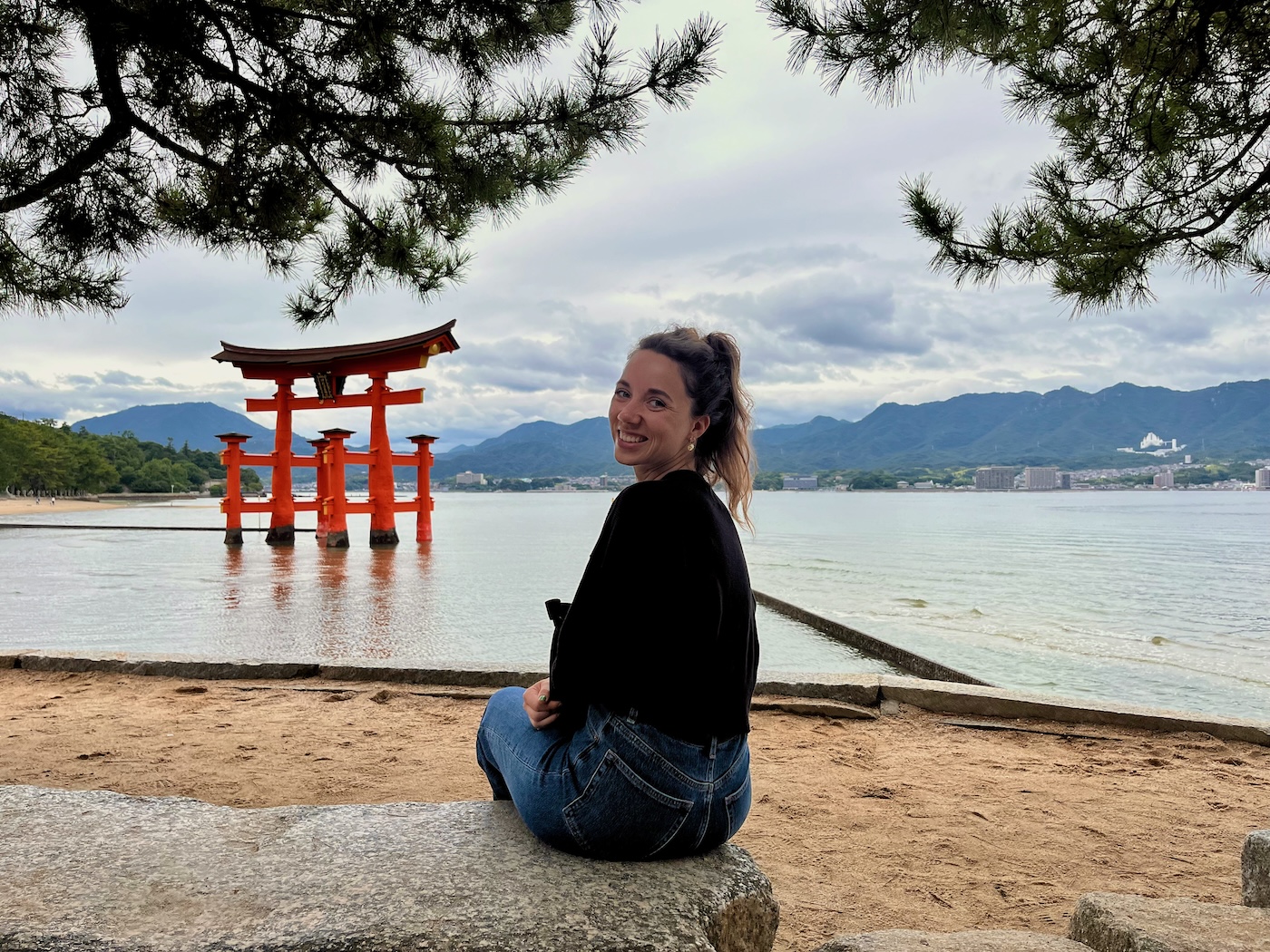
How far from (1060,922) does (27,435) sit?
6921 centimetres

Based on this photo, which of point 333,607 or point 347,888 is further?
point 333,607

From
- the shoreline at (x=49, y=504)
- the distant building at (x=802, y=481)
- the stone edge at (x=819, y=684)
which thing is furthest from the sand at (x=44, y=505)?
the distant building at (x=802, y=481)

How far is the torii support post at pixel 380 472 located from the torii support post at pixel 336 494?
65 centimetres

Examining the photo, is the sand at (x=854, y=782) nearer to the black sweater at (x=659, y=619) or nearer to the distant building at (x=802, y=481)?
the black sweater at (x=659, y=619)

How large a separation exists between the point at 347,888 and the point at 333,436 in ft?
57.8

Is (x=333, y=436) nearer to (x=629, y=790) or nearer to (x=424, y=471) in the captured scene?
(x=424, y=471)

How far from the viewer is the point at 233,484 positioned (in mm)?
19281

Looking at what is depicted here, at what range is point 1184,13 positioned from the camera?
395 centimetres

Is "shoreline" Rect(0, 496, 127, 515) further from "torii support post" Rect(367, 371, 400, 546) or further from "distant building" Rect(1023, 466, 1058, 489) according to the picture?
"distant building" Rect(1023, 466, 1058, 489)

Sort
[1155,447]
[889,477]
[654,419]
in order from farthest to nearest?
[1155,447] < [889,477] < [654,419]

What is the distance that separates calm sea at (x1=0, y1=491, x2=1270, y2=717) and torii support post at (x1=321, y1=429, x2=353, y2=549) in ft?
1.81

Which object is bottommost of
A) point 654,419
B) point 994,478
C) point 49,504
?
point 49,504

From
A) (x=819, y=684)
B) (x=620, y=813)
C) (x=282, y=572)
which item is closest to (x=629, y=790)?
(x=620, y=813)

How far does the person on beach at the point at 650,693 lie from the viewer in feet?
5.27
